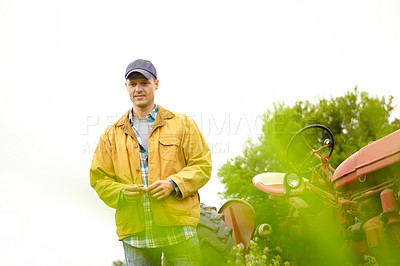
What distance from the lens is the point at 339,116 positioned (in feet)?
53.9

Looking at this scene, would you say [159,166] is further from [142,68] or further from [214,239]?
[214,239]

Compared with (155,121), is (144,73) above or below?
above

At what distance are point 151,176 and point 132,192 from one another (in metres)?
0.17

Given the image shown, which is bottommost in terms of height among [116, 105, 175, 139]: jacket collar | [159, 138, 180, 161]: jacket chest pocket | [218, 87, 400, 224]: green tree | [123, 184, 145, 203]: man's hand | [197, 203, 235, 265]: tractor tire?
[197, 203, 235, 265]: tractor tire

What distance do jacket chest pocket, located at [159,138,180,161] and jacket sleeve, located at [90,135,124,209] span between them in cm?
31

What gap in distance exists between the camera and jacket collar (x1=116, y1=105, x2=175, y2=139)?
2791 millimetres

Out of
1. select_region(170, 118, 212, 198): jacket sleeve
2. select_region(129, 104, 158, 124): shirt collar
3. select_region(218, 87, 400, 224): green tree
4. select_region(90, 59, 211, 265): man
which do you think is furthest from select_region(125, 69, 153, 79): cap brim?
select_region(218, 87, 400, 224): green tree

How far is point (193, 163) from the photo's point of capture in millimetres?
2746

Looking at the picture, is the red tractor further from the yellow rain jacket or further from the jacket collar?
the jacket collar

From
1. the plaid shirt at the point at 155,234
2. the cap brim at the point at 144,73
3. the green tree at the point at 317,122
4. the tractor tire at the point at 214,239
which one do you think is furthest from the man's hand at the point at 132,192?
the green tree at the point at 317,122

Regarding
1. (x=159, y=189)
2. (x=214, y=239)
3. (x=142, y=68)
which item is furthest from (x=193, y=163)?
(x=214, y=239)

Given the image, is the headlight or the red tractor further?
the headlight

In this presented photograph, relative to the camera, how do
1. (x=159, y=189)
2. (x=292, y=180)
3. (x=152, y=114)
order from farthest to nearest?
(x=292, y=180) < (x=152, y=114) < (x=159, y=189)

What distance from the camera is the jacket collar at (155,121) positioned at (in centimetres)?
279
